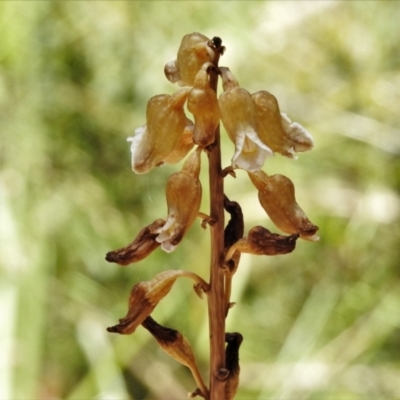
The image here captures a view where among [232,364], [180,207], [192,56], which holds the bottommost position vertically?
[232,364]

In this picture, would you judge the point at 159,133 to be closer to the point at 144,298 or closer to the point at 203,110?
the point at 203,110

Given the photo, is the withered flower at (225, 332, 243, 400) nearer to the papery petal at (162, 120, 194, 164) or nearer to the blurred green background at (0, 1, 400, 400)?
the papery petal at (162, 120, 194, 164)

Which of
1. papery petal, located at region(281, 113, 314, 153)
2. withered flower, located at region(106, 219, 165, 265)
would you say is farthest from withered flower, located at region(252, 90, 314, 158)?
withered flower, located at region(106, 219, 165, 265)

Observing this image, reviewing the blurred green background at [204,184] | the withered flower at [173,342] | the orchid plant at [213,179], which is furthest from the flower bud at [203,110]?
the blurred green background at [204,184]

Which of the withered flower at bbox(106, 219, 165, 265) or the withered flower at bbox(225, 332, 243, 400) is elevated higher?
the withered flower at bbox(106, 219, 165, 265)

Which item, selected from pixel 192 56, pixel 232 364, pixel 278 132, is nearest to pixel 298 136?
pixel 278 132

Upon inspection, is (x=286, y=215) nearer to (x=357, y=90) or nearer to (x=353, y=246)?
(x=353, y=246)

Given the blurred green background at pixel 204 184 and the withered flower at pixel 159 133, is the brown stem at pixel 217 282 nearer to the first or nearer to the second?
the withered flower at pixel 159 133

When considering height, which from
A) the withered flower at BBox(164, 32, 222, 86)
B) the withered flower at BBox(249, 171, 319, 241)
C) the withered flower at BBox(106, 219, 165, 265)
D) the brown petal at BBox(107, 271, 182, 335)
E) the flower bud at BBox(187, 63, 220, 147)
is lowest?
the brown petal at BBox(107, 271, 182, 335)
